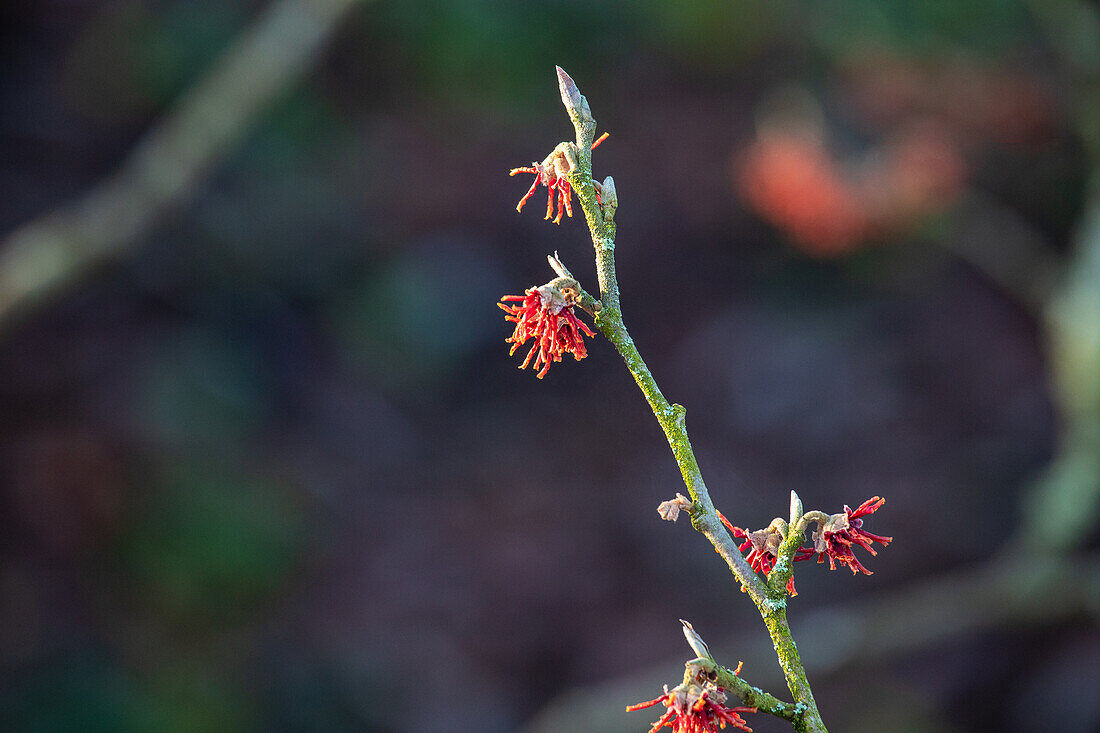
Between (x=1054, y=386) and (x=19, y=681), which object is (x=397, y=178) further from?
(x=1054, y=386)

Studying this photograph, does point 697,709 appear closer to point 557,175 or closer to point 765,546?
point 765,546

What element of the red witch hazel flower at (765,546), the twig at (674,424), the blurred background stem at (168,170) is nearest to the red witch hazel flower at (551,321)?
the twig at (674,424)

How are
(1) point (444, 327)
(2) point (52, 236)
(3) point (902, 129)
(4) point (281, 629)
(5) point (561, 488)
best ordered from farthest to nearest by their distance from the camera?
1. (1) point (444, 327)
2. (5) point (561, 488)
3. (3) point (902, 129)
4. (4) point (281, 629)
5. (2) point (52, 236)

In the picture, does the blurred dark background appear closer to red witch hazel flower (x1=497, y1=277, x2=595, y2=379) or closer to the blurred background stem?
the blurred background stem

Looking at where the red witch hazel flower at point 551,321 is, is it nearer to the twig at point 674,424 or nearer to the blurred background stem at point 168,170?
the twig at point 674,424

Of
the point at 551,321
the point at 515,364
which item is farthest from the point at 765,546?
the point at 515,364

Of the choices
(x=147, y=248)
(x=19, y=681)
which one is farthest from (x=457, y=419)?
(x=19, y=681)
